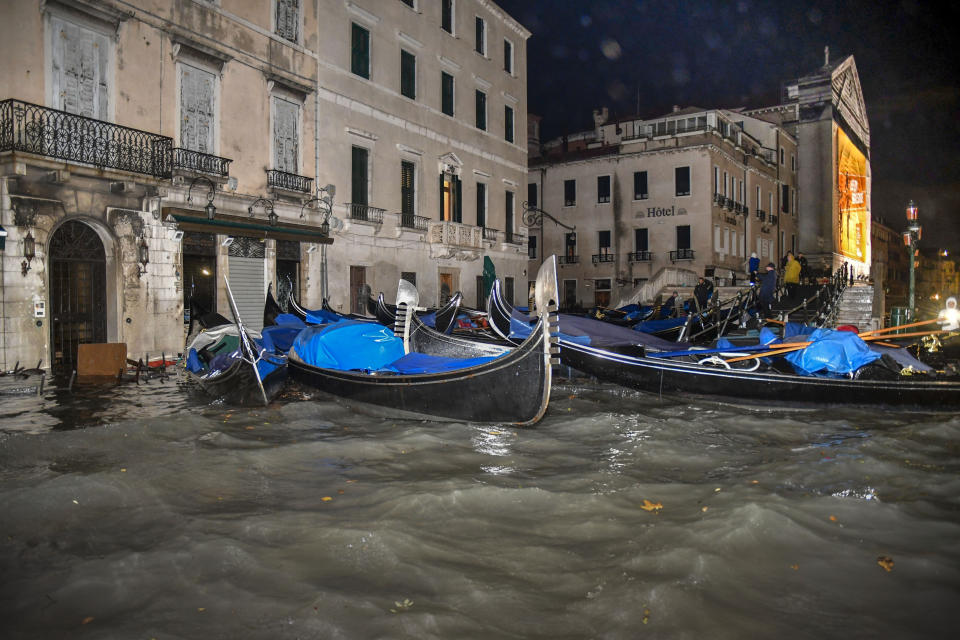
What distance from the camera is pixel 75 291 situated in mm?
11148

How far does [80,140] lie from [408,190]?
899 centimetres

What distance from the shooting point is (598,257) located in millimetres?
28719

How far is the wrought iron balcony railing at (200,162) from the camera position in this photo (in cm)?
1227

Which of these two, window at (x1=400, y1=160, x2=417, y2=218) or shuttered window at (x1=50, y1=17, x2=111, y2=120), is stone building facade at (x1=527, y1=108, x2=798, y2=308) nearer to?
window at (x1=400, y1=160, x2=417, y2=218)

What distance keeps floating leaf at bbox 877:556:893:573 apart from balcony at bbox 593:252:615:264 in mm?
25318

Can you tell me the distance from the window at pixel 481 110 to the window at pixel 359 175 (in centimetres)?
561

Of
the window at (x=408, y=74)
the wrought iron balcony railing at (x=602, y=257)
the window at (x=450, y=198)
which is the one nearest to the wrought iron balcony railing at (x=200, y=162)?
the window at (x=408, y=74)

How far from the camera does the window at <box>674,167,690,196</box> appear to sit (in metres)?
27.0

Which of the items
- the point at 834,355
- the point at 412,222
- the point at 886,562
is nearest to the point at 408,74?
the point at 412,222

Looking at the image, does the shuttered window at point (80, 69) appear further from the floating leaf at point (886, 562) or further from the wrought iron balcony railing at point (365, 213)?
the floating leaf at point (886, 562)

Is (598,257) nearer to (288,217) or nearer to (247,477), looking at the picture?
(288,217)

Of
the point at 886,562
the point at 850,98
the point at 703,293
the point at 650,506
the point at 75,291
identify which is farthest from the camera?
the point at 850,98

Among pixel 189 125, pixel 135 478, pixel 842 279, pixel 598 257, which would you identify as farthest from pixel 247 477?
pixel 598 257

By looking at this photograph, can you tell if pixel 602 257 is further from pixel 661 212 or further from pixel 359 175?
pixel 359 175
